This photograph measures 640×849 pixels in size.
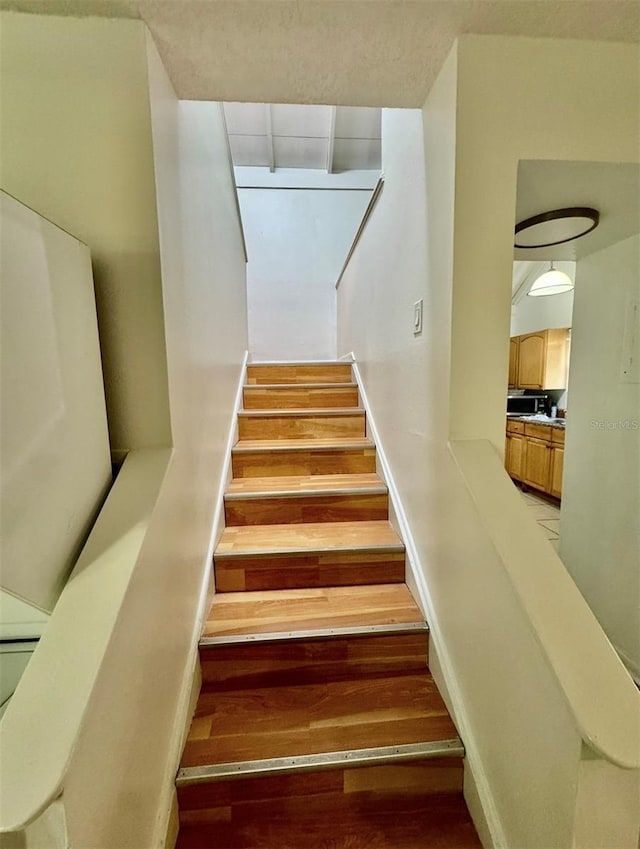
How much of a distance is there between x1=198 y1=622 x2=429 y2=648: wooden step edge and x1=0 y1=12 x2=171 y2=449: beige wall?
90 cm

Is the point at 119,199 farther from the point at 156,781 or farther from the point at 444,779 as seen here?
the point at 444,779

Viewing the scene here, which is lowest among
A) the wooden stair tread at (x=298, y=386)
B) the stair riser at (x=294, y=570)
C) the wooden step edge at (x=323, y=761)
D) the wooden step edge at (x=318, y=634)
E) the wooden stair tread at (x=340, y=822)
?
the wooden stair tread at (x=340, y=822)

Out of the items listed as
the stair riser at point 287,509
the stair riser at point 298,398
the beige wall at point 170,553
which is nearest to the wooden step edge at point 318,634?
the beige wall at point 170,553

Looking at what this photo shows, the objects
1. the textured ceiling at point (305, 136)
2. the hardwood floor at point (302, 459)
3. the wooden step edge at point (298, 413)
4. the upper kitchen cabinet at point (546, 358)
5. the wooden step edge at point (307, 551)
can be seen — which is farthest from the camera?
the upper kitchen cabinet at point (546, 358)

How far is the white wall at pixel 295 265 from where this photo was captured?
159 inches

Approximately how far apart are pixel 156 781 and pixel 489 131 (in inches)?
78.5

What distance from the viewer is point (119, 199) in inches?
37.7

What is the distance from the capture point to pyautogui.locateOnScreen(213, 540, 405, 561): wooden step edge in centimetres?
148

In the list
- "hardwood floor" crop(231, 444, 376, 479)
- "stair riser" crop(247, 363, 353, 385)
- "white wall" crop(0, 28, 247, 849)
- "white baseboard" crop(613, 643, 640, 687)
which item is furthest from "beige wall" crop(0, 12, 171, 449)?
"white baseboard" crop(613, 643, 640, 687)

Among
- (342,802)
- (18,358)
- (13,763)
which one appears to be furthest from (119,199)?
(342,802)

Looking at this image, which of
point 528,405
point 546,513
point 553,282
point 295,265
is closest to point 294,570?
point 553,282

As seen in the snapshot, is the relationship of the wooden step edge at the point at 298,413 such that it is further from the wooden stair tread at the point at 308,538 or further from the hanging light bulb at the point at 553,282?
the hanging light bulb at the point at 553,282

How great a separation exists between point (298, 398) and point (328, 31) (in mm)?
1781

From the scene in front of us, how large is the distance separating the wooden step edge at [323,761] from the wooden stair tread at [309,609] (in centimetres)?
34
